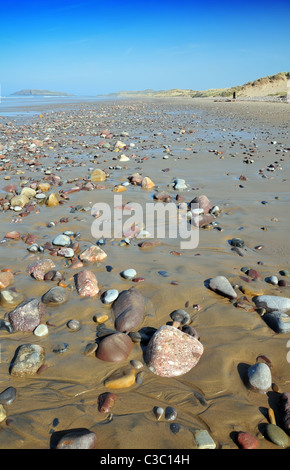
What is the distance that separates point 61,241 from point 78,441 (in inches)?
102

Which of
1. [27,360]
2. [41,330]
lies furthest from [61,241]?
[27,360]

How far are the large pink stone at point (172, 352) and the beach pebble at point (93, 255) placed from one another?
1512mm

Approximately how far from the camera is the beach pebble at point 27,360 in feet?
6.85

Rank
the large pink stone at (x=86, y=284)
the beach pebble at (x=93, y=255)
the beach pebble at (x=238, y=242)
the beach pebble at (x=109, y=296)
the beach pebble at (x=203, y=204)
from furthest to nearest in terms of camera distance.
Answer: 1. the beach pebble at (x=203, y=204)
2. the beach pebble at (x=238, y=242)
3. the beach pebble at (x=93, y=255)
4. the large pink stone at (x=86, y=284)
5. the beach pebble at (x=109, y=296)

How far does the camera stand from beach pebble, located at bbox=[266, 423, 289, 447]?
1.62 meters

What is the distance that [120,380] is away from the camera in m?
2.00

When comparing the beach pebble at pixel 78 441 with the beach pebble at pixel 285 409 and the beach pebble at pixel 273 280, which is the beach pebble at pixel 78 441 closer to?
the beach pebble at pixel 285 409

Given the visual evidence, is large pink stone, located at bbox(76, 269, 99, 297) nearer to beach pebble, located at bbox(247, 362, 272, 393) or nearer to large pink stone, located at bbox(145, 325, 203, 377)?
large pink stone, located at bbox(145, 325, 203, 377)

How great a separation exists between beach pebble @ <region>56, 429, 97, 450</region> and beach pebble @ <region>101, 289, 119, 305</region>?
1.23 meters

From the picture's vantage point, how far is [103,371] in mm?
2109

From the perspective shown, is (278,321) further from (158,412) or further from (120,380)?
(120,380)

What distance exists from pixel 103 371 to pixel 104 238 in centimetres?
221

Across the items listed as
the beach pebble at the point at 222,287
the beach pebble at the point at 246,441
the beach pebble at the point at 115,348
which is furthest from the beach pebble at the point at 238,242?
the beach pebble at the point at 246,441
